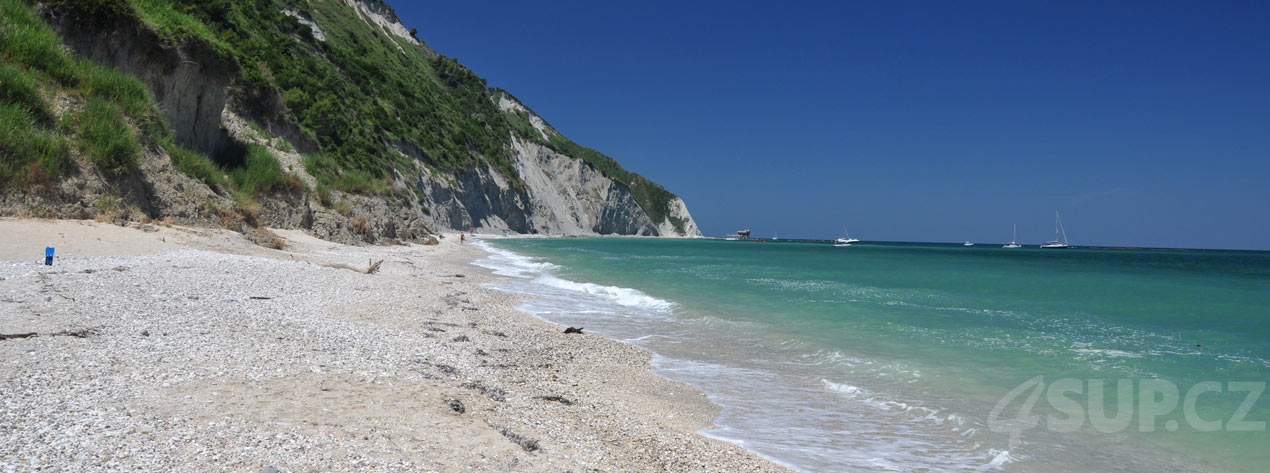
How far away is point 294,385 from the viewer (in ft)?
15.1

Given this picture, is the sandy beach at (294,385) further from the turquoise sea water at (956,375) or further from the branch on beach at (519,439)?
the turquoise sea water at (956,375)

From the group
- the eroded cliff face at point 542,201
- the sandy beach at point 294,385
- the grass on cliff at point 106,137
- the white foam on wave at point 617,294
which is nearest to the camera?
the sandy beach at point 294,385

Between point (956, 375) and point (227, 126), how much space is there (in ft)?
91.4

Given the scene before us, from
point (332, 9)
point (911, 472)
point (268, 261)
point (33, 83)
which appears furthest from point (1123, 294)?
point (332, 9)

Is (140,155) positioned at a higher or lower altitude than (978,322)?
higher

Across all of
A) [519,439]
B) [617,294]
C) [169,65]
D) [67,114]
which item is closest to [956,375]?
[519,439]

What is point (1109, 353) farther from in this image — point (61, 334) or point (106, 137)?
point (106, 137)

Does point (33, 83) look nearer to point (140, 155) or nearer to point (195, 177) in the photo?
point (140, 155)

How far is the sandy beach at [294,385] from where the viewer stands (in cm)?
331

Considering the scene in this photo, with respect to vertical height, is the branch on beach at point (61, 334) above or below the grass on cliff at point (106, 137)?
below

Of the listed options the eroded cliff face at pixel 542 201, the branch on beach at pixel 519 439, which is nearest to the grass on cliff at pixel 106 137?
the branch on beach at pixel 519 439

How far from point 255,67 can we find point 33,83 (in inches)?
726

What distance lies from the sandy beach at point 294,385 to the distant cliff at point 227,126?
456 cm

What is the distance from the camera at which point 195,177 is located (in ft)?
58.4
